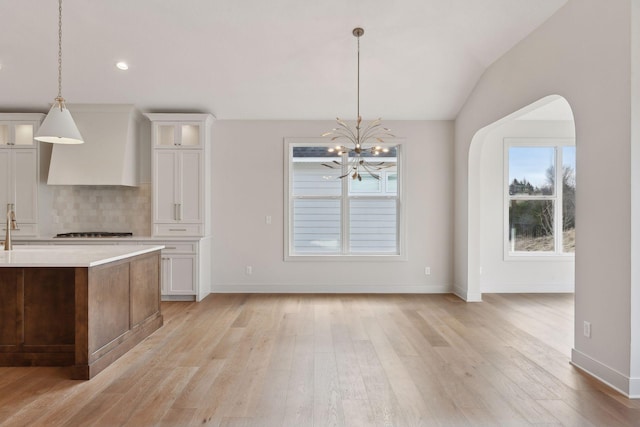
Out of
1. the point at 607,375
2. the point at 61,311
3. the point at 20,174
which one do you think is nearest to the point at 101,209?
the point at 20,174

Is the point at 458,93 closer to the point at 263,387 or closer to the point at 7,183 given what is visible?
the point at 263,387

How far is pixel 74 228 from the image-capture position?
18.5ft

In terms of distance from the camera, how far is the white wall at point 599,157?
8.14 feet

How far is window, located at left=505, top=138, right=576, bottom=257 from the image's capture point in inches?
228

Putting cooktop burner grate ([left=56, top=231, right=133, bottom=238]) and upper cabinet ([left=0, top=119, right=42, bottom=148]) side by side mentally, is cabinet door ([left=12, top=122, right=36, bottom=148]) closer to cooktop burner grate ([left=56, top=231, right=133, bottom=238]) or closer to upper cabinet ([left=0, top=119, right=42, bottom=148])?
upper cabinet ([left=0, top=119, right=42, bottom=148])

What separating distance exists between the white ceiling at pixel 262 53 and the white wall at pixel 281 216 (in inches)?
12.1

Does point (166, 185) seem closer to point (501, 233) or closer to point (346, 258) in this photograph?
point (346, 258)

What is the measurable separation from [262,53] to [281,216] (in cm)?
233

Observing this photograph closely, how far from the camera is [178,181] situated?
5.34 metres

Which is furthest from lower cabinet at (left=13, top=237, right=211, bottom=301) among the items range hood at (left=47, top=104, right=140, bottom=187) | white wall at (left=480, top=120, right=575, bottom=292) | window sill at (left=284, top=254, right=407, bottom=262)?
white wall at (left=480, top=120, right=575, bottom=292)

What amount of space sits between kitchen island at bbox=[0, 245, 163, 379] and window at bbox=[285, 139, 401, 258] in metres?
3.05

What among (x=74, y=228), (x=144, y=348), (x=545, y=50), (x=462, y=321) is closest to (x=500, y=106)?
(x=545, y=50)

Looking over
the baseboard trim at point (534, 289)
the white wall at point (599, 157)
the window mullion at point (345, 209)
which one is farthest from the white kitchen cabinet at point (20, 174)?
the baseboard trim at point (534, 289)

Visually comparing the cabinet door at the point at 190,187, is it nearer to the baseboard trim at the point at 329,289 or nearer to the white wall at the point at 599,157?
the baseboard trim at the point at 329,289
